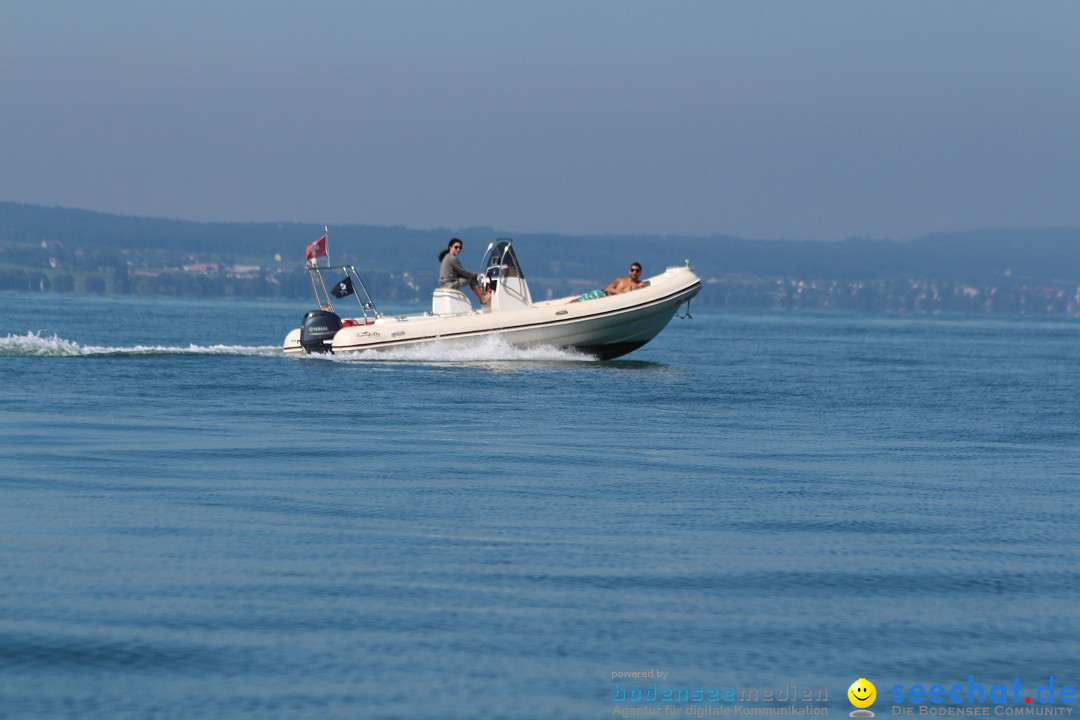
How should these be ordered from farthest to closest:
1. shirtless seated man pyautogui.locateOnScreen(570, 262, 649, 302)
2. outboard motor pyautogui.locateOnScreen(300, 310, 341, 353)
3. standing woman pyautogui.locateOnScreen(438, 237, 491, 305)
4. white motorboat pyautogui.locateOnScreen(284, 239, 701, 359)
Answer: shirtless seated man pyautogui.locateOnScreen(570, 262, 649, 302) → outboard motor pyautogui.locateOnScreen(300, 310, 341, 353) → white motorboat pyautogui.locateOnScreen(284, 239, 701, 359) → standing woman pyautogui.locateOnScreen(438, 237, 491, 305)

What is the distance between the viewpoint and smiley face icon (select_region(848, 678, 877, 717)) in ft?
23.8

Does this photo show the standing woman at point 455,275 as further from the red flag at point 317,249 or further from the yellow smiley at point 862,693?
the yellow smiley at point 862,693

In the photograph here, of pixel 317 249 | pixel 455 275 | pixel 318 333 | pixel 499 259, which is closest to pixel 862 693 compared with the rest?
pixel 499 259

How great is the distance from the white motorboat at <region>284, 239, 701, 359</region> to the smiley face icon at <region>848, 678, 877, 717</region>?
22.4m

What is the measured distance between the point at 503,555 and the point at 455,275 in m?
20.0

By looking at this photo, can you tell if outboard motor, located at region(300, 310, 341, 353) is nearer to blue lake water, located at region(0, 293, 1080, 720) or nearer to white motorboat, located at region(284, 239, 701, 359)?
white motorboat, located at region(284, 239, 701, 359)

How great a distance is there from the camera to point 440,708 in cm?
698

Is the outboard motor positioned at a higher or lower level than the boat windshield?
lower

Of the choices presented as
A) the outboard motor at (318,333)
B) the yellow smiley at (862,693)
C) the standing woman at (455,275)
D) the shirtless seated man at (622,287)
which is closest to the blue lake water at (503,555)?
the yellow smiley at (862,693)

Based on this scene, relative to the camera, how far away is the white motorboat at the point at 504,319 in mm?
29859

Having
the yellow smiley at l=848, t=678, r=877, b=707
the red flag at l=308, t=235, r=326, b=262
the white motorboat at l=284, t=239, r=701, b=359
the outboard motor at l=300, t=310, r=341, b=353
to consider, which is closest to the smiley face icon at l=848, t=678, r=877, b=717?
the yellow smiley at l=848, t=678, r=877, b=707

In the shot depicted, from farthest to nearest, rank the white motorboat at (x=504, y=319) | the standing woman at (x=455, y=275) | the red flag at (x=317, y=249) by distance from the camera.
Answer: the white motorboat at (x=504, y=319)
the standing woman at (x=455, y=275)
the red flag at (x=317, y=249)

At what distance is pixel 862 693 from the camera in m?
7.38

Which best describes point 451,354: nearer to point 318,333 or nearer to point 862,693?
point 318,333
